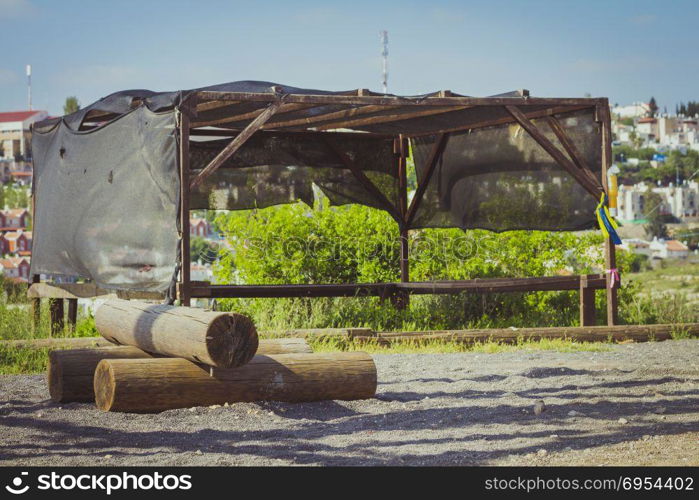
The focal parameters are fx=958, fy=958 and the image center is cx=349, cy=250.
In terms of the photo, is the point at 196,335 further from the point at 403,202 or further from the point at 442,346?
the point at 403,202

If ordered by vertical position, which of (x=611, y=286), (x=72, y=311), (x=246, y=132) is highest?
(x=246, y=132)

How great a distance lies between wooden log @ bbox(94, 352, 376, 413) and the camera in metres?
6.54

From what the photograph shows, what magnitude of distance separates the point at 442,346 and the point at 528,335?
1042 mm

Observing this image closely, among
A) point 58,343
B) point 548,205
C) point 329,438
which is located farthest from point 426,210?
point 329,438

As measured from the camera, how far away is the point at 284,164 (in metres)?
13.1

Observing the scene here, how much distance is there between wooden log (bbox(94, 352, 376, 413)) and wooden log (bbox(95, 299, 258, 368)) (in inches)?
8.1

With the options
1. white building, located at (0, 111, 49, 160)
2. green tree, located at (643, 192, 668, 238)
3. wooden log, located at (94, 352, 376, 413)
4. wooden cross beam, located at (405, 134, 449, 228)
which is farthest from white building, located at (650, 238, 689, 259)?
white building, located at (0, 111, 49, 160)

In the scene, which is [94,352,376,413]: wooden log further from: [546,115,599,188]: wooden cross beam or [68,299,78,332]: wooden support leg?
[68,299,78,332]: wooden support leg

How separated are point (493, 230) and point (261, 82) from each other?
184 inches

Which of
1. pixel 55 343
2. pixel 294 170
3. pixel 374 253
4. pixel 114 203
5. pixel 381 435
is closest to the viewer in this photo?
pixel 381 435

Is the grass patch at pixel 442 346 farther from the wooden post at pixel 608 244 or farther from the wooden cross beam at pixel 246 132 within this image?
the wooden cross beam at pixel 246 132

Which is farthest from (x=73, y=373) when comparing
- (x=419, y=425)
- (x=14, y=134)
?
(x=14, y=134)

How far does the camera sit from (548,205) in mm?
12305
